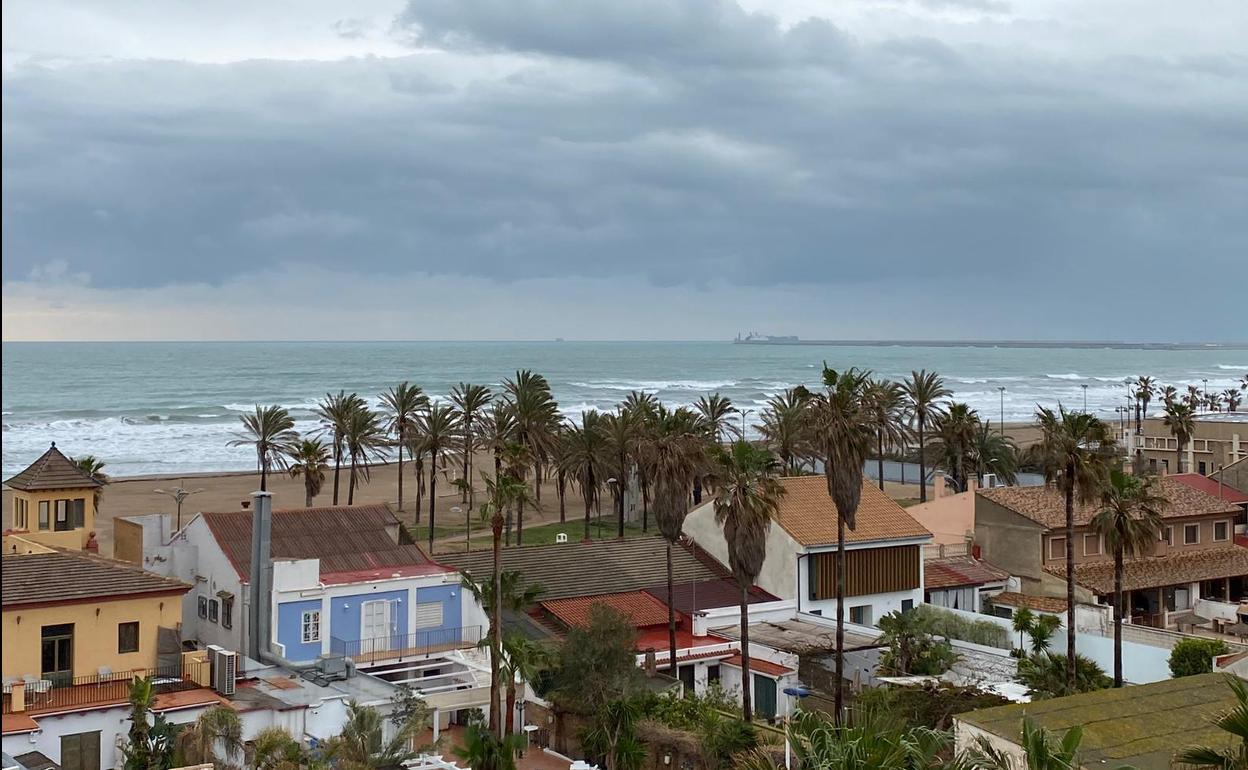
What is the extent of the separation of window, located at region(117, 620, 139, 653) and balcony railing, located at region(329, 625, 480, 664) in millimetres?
6287

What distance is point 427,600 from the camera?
37219 mm

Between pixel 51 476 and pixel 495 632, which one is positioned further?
pixel 51 476

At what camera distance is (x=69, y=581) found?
3002 centimetres

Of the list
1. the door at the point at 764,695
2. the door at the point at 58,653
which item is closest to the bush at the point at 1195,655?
the door at the point at 764,695

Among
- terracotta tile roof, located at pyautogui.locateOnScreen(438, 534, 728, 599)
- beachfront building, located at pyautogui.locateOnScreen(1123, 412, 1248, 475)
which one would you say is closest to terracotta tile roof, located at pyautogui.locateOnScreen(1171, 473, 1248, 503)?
beachfront building, located at pyautogui.locateOnScreen(1123, 412, 1248, 475)

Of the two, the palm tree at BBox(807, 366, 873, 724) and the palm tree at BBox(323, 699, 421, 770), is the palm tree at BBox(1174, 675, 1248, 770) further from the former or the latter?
the palm tree at BBox(807, 366, 873, 724)

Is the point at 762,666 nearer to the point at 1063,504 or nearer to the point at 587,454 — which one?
the point at 1063,504

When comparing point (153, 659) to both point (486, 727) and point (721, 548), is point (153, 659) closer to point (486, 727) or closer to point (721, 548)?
point (486, 727)

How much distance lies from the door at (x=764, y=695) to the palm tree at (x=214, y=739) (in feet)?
52.2

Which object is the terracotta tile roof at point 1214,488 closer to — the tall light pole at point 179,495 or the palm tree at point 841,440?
the palm tree at point 841,440

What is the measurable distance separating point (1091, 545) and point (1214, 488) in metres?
12.3

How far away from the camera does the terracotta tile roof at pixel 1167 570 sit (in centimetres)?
4700

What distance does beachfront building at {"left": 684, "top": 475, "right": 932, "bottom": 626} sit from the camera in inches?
1693

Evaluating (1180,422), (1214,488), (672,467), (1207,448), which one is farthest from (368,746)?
(1207,448)
